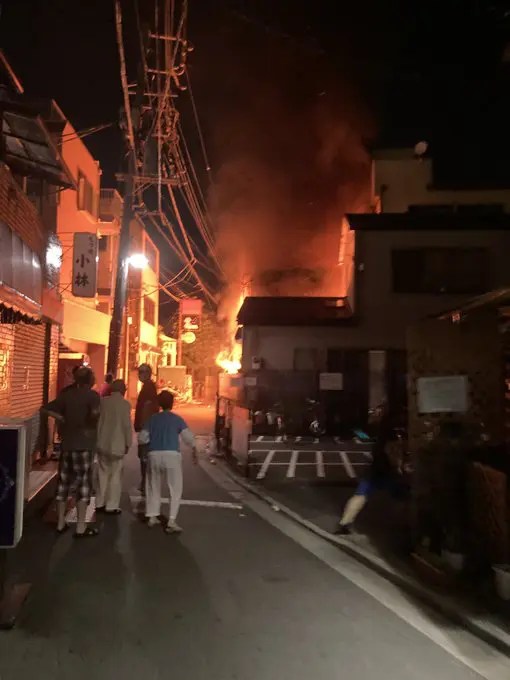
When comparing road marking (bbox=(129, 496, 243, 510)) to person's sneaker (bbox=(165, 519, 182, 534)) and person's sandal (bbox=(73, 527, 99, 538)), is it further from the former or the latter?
person's sandal (bbox=(73, 527, 99, 538))

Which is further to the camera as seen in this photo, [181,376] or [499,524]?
[181,376]

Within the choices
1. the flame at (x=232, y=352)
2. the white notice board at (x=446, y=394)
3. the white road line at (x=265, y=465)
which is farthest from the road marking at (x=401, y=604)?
the flame at (x=232, y=352)

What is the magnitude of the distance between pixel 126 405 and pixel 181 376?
96.2 ft

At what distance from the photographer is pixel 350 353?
19406mm

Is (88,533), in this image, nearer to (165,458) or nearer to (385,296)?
(165,458)

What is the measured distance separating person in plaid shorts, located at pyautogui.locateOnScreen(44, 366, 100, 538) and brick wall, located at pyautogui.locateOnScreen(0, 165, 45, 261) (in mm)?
3281

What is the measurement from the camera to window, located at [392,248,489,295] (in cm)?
1948

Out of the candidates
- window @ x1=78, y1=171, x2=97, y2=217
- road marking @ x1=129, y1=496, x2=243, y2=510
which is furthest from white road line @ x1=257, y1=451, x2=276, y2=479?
window @ x1=78, y1=171, x2=97, y2=217

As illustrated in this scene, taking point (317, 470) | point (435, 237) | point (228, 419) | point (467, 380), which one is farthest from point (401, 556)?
point (435, 237)

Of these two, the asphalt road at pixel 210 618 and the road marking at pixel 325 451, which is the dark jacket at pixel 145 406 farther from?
the road marking at pixel 325 451

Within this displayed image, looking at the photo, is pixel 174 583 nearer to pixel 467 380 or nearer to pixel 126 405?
pixel 126 405

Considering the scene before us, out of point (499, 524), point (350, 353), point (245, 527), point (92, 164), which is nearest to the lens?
point (499, 524)

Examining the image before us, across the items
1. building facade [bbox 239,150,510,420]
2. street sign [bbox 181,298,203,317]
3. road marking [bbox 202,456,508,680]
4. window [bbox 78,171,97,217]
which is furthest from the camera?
street sign [bbox 181,298,203,317]

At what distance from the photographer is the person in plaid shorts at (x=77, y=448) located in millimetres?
6523
